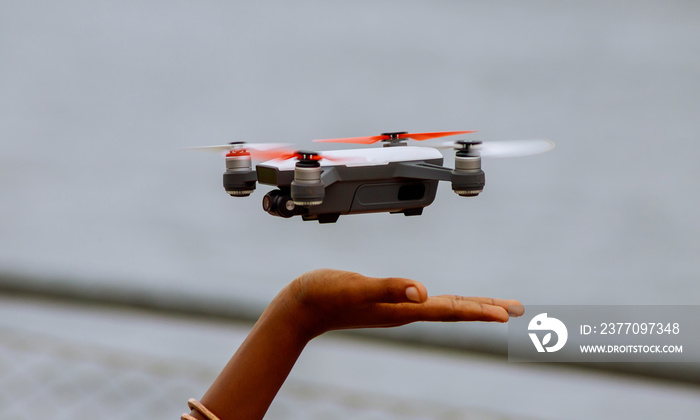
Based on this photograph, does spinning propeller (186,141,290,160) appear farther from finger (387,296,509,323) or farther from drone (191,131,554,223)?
finger (387,296,509,323)

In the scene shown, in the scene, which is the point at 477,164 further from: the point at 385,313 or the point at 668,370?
the point at 668,370

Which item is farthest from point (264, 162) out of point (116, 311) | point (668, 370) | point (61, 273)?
point (61, 273)

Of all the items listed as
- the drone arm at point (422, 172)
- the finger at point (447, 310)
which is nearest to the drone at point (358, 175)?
the drone arm at point (422, 172)

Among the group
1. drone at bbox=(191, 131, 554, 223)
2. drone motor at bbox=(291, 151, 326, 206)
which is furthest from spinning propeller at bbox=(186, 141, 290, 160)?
drone motor at bbox=(291, 151, 326, 206)

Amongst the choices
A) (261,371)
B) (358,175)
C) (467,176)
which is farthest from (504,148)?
(261,371)

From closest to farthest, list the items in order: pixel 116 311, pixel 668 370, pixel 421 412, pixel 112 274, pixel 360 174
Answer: pixel 360 174 < pixel 668 370 < pixel 421 412 < pixel 116 311 < pixel 112 274

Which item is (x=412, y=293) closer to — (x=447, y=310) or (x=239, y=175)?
(x=447, y=310)
